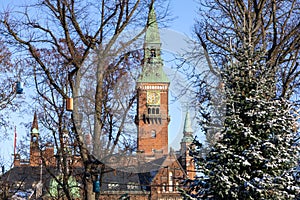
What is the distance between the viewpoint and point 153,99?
13547mm

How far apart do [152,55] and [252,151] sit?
3.46 meters

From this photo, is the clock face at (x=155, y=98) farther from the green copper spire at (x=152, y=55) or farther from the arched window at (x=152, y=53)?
the arched window at (x=152, y=53)

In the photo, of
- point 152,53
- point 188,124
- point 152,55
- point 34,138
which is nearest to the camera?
point 188,124

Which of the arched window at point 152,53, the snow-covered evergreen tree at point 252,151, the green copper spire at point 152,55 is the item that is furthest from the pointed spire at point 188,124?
the arched window at point 152,53

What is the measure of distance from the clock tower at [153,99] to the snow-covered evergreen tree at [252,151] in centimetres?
102

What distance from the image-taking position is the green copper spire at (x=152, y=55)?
1234cm

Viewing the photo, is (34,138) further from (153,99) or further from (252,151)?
(252,151)

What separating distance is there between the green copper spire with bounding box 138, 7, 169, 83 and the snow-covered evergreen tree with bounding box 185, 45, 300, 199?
162cm

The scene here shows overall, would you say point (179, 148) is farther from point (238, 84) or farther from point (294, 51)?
point (294, 51)

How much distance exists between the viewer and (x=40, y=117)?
863 inches

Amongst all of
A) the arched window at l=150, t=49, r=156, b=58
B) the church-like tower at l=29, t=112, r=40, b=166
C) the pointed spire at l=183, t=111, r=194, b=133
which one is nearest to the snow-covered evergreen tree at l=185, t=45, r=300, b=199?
the pointed spire at l=183, t=111, r=194, b=133

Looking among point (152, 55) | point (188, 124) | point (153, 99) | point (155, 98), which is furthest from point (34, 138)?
point (188, 124)

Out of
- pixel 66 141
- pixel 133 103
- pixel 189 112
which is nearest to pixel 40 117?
pixel 66 141

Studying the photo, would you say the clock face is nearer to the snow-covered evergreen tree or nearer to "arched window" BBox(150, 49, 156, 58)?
"arched window" BBox(150, 49, 156, 58)
